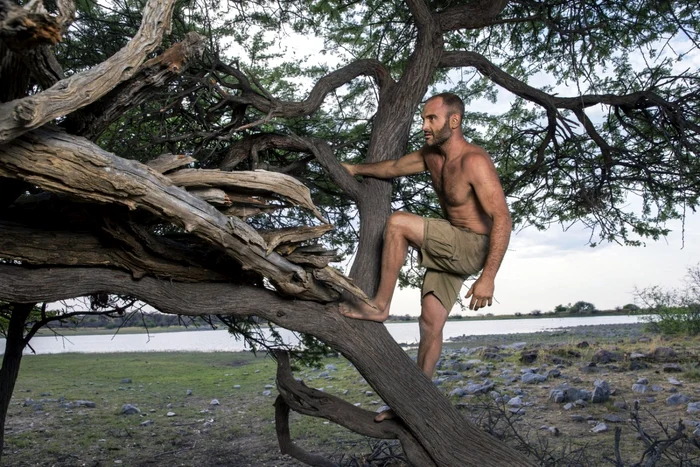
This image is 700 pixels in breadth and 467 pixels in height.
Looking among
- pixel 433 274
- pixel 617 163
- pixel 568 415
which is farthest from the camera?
pixel 568 415

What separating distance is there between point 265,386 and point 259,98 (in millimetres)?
8537

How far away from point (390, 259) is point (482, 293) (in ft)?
2.27

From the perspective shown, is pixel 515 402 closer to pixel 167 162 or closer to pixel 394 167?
pixel 394 167

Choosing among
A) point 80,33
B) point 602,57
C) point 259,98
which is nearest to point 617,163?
point 602,57

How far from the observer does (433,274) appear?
445 cm

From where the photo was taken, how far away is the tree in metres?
3.17

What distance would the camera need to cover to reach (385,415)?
181 inches

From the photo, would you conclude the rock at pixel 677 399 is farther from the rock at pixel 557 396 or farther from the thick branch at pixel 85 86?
the thick branch at pixel 85 86

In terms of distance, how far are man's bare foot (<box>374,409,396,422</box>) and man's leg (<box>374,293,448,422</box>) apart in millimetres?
405

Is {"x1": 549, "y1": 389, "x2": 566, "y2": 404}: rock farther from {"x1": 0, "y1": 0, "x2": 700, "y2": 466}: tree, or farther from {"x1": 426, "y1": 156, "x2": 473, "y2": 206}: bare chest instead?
{"x1": 426, "y1": 156, "x2": 473, "y2": 206}: bare chest

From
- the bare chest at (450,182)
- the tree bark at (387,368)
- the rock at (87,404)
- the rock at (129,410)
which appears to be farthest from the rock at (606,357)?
the rock at (87,404)

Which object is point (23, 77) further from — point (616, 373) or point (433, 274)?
point (616, 373)

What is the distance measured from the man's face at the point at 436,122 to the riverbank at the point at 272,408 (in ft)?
9.05

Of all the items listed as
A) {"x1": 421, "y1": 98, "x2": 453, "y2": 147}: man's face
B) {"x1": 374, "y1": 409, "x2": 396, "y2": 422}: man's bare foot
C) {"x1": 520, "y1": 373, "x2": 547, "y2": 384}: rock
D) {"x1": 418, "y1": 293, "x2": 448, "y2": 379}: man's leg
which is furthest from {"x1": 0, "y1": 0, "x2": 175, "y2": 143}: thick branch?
{"x1": 520, "y1": 373, "x2": 547, "y2": 384}: rock
